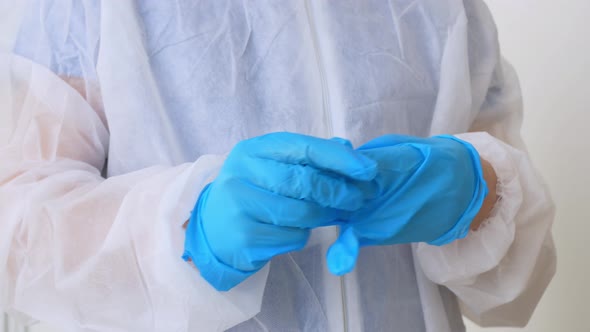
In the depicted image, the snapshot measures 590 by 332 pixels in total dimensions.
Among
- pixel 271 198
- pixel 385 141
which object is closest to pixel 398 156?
pixel 385 141

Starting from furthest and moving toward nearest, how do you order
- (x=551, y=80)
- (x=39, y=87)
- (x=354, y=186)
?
(x=551, y=80) → (x=39, y=87) → (x=354, y=186)

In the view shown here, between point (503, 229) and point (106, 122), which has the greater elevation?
point (106, 122)

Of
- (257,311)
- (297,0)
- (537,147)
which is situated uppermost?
(297,0)

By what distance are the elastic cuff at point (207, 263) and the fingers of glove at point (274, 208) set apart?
0.05m

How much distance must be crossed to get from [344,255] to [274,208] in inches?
2.9

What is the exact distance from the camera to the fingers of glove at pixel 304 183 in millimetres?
508

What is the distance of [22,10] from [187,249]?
0.34 meters

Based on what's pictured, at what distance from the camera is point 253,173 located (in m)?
0.52

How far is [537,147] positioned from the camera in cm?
124

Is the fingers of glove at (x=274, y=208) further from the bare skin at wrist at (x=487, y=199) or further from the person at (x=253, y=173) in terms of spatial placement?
the bare skin at wrist at (x=487, y=199)

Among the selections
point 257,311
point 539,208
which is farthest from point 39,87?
point 539,208

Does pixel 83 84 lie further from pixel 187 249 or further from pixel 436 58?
pixel 436 58

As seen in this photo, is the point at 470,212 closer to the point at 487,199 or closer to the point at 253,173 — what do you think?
the point at 487,199

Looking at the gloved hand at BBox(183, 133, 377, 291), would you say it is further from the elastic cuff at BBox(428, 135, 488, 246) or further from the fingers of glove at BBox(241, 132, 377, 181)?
the elastic cuff at BBox(428, 135, 488, 246)
